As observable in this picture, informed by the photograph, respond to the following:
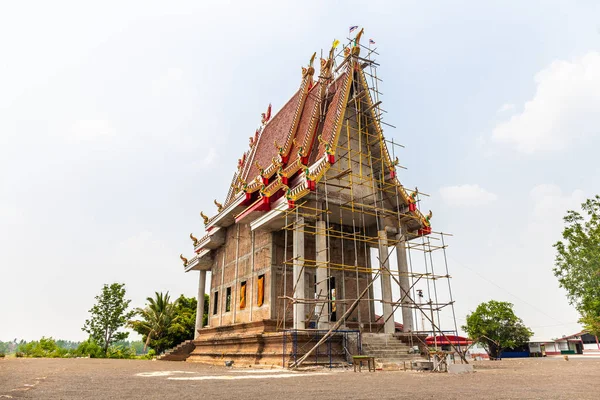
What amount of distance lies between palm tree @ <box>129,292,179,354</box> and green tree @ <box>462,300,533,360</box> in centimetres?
2828

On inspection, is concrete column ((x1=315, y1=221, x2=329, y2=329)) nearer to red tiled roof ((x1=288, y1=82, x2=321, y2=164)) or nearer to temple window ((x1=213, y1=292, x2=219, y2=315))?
red tiled roof ((x1=288, y1=82, x2=321, y2=164))

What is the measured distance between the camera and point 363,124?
19.4 meters

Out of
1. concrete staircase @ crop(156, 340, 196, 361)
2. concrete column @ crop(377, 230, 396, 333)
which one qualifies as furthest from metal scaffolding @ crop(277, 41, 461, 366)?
concrete staircase @ crop(156, 340, 196, 361)

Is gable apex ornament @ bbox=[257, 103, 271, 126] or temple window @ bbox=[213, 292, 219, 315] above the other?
gable apex ornament @ bbox=[257, 103, 271, 126]

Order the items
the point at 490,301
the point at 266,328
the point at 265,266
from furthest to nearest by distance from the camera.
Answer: the point at 490,301 → the point at 265,266 → the point at 266,328

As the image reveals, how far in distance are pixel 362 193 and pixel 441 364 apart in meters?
8.32

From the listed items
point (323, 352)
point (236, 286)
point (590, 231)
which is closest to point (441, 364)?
point (323, 352)

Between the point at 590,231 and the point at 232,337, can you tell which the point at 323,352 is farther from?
the point at 590,231

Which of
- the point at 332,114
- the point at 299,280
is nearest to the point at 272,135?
the point at 332,114

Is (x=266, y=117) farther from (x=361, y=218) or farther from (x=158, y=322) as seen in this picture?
(x=158, y=322)

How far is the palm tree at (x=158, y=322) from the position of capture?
35062 mm

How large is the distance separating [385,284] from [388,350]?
3147 mm

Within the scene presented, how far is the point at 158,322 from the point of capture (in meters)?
35.7

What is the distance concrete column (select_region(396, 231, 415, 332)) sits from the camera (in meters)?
17.1
